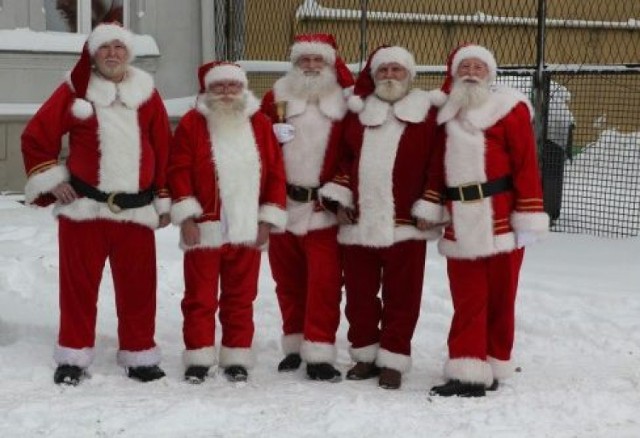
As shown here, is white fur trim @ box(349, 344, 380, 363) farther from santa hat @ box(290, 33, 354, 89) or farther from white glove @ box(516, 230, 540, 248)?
santa hat @ box(290, 33, 354, 89)

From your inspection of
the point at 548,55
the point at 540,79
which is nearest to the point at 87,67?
the point at 540,79

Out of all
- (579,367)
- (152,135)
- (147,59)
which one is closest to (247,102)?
(152,135)

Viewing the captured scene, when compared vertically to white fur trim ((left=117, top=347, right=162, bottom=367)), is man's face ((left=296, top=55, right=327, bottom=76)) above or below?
above

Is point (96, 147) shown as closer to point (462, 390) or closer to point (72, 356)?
point (72, 356)

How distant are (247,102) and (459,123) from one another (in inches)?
41.2

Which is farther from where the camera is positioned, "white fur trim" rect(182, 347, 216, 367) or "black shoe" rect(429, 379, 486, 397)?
"white fur trim" rect(182, 347, 216, 367)

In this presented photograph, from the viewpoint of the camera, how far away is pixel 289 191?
5.06 metres

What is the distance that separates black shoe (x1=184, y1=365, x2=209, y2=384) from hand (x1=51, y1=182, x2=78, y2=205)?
39.6 inches

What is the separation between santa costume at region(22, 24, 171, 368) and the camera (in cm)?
473

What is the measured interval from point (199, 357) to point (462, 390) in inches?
50.7

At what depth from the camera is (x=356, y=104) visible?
192 inches

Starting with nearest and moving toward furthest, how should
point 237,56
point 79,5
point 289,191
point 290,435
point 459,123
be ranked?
point 290,435
point 459,123
point 289,191
point 79,5
point 237,56

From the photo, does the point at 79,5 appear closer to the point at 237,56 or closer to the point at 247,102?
the point at 237,56

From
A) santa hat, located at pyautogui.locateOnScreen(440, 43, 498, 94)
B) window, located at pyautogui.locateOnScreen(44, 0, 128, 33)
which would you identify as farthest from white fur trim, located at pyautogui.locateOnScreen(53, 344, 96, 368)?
window, located at pyautogui.locateOnScreen(44, 0, 128, 33)
